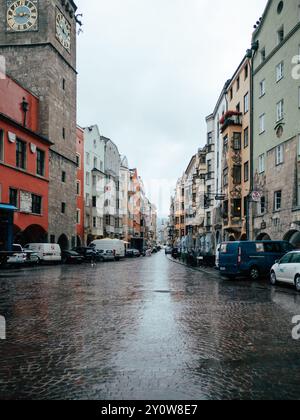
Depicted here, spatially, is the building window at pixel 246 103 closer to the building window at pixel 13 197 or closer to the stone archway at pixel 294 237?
the stone archway at pixel 294 237

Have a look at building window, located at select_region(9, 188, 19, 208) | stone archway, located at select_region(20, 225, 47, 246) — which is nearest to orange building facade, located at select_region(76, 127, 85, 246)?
stone archway, located at select_region(20, 225, 47, 246)

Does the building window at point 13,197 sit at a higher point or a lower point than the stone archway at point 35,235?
higher

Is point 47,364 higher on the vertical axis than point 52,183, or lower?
lower

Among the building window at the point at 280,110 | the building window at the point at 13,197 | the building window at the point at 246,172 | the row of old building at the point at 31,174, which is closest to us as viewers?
the building window at the point at 280,110

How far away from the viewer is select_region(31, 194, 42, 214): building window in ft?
128

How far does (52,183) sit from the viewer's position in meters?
43.4

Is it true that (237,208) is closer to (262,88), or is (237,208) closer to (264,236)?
(264,236)

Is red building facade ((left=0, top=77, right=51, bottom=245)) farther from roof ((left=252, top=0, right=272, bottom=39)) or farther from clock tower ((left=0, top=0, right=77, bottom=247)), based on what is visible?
roof ((left=252, top=0, right=272, bottom=39))

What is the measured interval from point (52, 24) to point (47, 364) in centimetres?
4320

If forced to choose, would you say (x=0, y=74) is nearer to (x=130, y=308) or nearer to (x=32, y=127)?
(x=32, y=127)

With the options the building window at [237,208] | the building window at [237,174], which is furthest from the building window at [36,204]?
the building window at [237,174]

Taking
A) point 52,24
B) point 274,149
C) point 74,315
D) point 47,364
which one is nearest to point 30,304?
point 74,315

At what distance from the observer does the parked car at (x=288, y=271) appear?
52.4 ft
